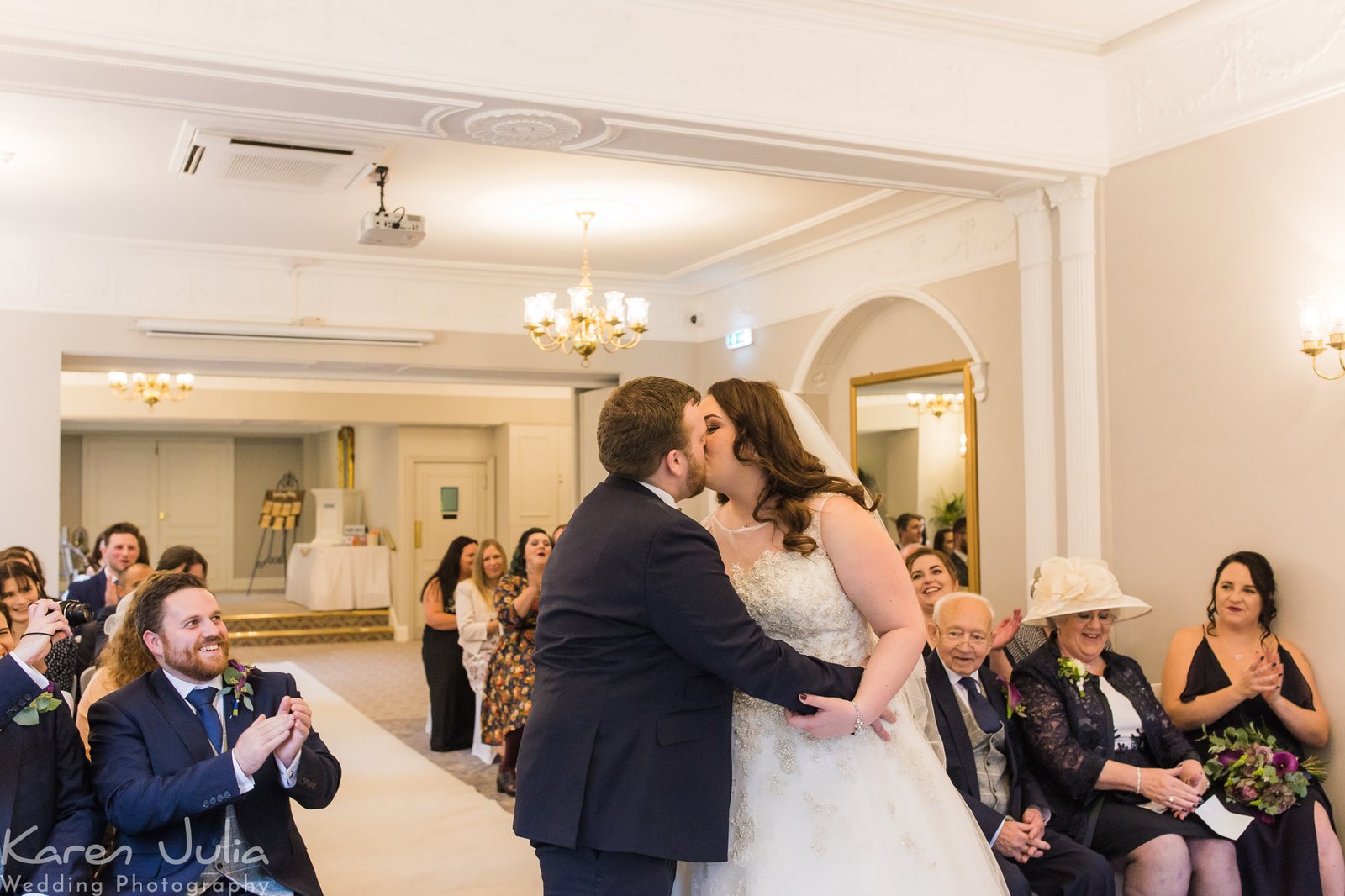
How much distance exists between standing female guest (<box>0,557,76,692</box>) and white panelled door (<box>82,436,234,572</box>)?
13.1m

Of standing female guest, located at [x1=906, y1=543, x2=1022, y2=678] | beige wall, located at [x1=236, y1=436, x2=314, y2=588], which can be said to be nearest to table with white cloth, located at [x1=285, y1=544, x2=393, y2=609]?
beige wall, located at [x1=236, y1=436, x2=314, y2=588]

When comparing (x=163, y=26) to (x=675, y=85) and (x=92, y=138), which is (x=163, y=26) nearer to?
(x=675, y=85)

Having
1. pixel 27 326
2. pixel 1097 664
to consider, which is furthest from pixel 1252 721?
pixel 27 326

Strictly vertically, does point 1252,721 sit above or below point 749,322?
below

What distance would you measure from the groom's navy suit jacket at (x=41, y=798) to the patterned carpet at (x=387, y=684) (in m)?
3.36

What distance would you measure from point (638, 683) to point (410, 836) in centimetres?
345

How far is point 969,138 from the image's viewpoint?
4430 mm

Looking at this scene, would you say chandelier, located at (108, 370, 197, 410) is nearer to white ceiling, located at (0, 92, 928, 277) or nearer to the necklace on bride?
white ceiling, located at (0, 92, 928, 277)

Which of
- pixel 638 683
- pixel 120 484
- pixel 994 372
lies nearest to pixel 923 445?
pixel 994 372

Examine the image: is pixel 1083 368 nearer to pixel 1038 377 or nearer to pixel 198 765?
pixel 1038 377

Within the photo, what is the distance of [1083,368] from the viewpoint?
4746mm

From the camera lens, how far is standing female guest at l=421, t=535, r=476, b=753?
23.4 feet

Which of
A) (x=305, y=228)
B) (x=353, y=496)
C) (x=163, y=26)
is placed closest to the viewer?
(x=163, y=26)

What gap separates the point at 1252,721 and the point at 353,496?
12.8 m
